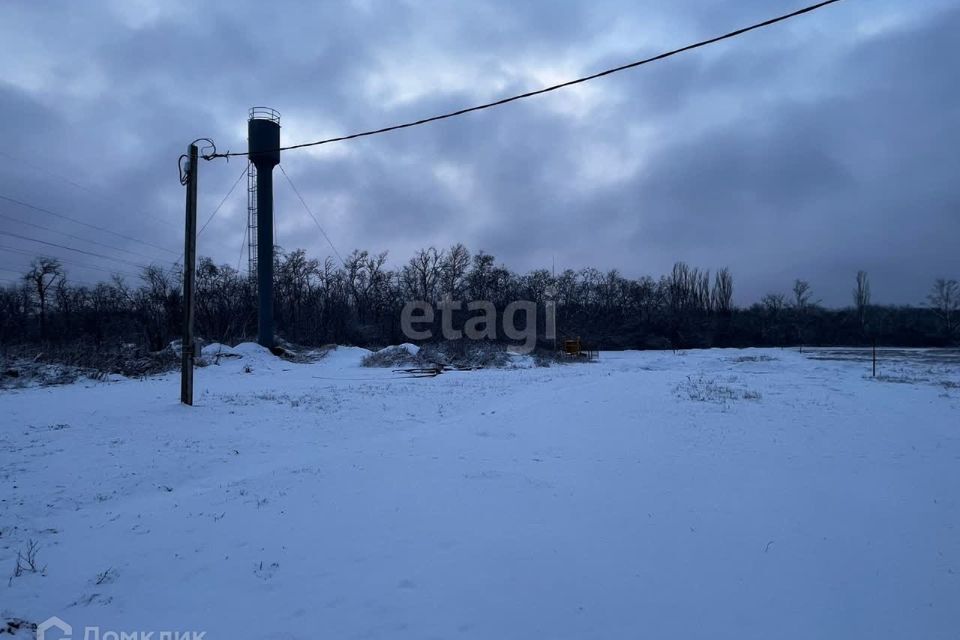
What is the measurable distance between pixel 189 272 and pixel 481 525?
10.0m

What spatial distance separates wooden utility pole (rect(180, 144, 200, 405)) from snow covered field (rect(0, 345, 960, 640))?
1039 millimetres

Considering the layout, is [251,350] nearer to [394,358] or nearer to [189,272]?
[394,358]

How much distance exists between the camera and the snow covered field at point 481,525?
383 cm

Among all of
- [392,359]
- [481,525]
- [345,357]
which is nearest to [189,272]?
[481,525]

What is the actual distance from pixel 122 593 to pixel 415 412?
28.5 ft

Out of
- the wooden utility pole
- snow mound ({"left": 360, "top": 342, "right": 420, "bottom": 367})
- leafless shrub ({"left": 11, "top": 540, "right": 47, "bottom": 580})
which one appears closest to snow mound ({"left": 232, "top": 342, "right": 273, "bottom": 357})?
snow mound ({"left": 360, "top": 342, "right": 420, "bottom": 367})

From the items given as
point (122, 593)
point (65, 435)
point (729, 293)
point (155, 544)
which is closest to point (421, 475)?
point (155, 544)

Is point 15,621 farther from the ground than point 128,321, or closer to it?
closer to it

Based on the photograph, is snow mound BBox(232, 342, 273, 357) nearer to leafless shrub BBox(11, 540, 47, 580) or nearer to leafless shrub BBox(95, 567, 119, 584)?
leafless shrub BBox(11, 540, 47, 580)

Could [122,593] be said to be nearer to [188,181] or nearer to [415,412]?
[415,412]

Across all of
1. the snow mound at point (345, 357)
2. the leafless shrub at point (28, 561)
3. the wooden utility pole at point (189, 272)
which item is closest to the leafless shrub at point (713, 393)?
the wooden utility pole at point (189, 272)

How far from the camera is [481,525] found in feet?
17.9

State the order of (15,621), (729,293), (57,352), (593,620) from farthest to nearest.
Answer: (729,293) < (57,352) < (593,620) < (15,621)

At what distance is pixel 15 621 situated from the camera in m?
3.50
